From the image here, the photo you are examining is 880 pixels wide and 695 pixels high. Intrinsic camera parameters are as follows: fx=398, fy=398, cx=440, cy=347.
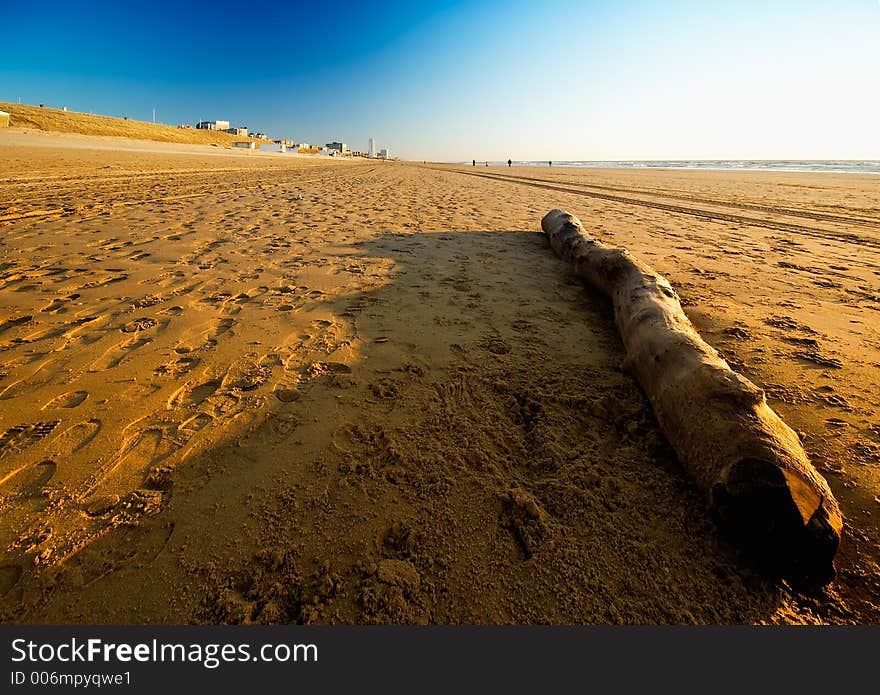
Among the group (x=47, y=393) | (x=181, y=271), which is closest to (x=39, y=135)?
(x=181, y=271)

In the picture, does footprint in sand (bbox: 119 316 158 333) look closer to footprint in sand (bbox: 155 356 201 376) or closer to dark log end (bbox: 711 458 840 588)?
footprint in sand (bbox: 155 356 201 376)

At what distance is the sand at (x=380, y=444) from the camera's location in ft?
4.13

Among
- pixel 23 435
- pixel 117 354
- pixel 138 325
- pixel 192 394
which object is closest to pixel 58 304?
pixel 138 325

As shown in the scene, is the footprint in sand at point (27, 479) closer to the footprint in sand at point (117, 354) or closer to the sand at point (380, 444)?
the sand at point (380, 444)

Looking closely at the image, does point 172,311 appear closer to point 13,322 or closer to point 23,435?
point 13,322

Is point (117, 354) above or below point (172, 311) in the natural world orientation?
below

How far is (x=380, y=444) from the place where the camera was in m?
1.86

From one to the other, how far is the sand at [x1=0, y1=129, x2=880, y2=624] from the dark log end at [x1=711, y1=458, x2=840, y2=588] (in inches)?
2.6

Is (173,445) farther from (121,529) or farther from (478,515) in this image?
(478,515)

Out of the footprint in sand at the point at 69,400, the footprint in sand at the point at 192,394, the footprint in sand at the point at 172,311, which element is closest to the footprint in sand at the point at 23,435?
the footprint in sand at the point at 69,400

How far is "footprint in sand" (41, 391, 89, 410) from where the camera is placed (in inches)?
78.9

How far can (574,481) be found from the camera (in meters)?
1.67

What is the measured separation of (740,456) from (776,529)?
0.24 m

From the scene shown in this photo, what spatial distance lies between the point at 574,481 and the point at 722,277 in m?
3.77
